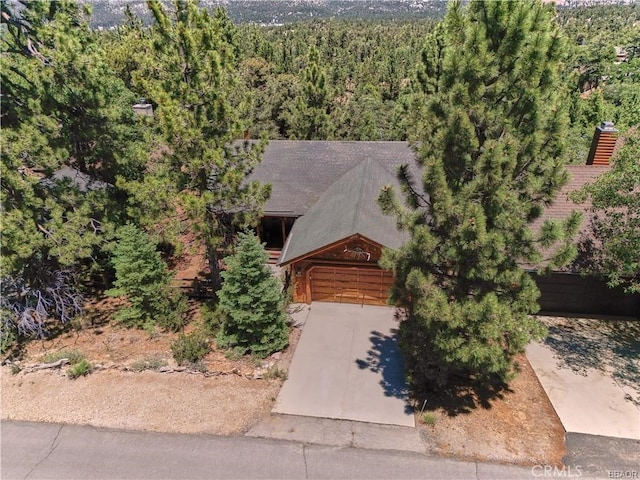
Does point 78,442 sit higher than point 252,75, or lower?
lower

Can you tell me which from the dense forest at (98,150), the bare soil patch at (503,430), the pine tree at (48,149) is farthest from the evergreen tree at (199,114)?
the bare soil patch at (503,430)

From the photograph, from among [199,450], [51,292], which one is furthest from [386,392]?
[51,292]

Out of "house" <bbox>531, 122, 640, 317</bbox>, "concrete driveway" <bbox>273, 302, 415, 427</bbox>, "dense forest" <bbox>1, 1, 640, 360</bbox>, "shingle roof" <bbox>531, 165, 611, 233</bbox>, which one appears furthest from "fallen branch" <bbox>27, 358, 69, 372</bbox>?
"shingle roof" <bbox>531, 165, 611, 233</bbox>

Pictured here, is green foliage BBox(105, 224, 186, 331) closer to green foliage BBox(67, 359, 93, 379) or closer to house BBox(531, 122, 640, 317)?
green foliage BBox(67, 359, 93, 379)

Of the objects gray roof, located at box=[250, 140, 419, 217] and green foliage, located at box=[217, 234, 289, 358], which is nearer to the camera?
green foliage, located at box=[217, 234, 289, 358]

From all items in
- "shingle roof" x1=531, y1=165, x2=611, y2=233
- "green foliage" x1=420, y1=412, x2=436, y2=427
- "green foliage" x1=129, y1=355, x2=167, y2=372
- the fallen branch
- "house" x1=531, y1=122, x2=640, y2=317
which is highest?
"shingle roof" x1=531, y1=165, x2=611, y2=233

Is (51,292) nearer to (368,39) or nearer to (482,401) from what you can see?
(482,401)

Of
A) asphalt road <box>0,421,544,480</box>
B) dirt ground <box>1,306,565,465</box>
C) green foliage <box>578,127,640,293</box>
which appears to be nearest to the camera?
asphalt road <box>0,421,544,480</box>
